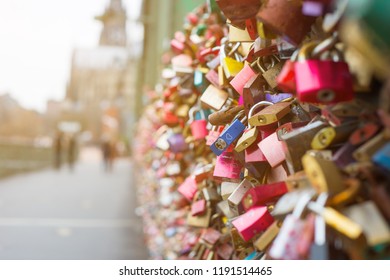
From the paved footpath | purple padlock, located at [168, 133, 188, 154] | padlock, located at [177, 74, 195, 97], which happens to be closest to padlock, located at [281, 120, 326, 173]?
padlock, located at [177, 74, 195, 97]

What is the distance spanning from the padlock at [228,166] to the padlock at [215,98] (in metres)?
0.17

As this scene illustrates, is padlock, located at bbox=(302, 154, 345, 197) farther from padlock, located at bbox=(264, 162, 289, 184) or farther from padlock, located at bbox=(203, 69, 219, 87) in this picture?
Result: padlock, located at bbox=(203, 69, 219, 87)

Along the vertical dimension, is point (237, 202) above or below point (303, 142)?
below

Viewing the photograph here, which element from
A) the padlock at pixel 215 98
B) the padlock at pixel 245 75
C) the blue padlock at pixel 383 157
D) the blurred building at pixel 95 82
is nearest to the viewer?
the blue padlock at pixel 383 157


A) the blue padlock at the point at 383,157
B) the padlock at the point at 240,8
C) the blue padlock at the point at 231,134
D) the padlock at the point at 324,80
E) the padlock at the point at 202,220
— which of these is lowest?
the padlock at the point at 202,220

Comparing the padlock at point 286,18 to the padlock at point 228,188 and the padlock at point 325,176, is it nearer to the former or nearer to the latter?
the padlock at point 325,176

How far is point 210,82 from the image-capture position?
1.57 metres

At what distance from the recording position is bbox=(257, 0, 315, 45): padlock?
80 centimetres

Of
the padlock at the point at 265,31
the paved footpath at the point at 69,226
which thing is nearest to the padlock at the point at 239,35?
the padlock at the point at 265,31

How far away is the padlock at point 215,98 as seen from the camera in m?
1.38

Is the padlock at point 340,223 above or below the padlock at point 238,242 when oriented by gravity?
above
